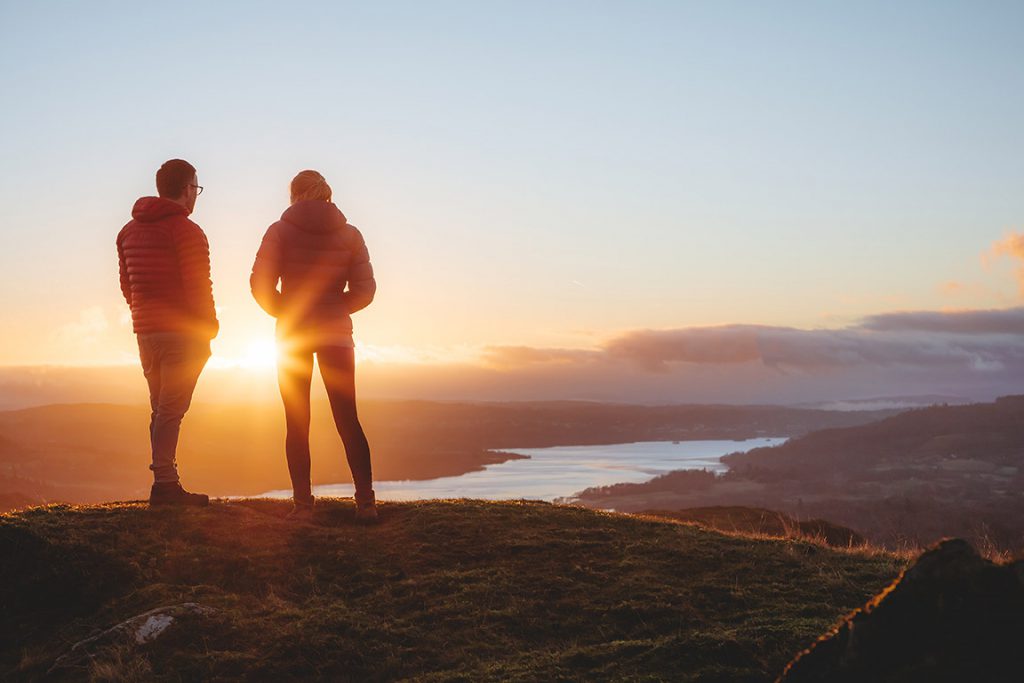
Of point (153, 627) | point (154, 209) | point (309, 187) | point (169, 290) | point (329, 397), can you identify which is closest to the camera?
point (153, 627)

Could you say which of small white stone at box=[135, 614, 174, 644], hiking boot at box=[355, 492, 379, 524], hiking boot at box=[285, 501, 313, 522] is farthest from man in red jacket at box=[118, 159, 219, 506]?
small white stone at box=[135, 614, 174, 644]

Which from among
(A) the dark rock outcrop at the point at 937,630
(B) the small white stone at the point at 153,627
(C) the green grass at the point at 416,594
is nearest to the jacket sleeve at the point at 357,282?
(C) the green grass at the point at 416,594

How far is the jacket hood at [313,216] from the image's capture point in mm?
8188

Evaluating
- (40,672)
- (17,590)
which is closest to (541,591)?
(40,672)

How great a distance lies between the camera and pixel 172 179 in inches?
318

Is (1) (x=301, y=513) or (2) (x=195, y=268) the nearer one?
(2) (x=195, y=268)

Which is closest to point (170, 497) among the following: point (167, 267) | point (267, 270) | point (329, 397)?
point (329, 397)

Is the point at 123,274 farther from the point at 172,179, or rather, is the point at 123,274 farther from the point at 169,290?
the point at 172,179

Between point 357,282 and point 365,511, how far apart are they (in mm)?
2638

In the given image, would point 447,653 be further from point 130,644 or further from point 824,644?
point 824,644

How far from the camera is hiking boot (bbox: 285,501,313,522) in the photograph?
347 inches

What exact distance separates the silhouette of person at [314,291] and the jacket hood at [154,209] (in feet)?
3.10

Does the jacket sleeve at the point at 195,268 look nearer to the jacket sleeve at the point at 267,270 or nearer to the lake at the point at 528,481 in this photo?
the jacket sleeve at the point at 267,270

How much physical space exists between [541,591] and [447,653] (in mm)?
1402
